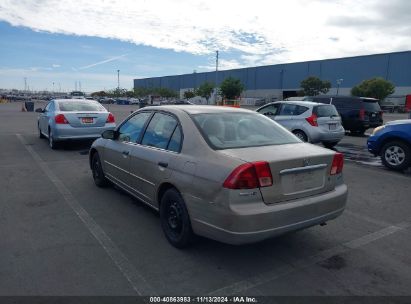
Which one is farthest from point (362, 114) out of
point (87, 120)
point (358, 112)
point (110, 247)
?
point (110, 247)

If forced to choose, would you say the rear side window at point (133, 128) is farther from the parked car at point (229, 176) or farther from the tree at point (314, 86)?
the tree at point (314, 86)

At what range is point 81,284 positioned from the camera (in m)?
3.07

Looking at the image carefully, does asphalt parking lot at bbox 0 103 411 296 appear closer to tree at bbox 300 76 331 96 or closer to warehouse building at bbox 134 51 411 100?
warehouse building at bbox 134 51 411 100

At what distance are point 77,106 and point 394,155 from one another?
8684mm

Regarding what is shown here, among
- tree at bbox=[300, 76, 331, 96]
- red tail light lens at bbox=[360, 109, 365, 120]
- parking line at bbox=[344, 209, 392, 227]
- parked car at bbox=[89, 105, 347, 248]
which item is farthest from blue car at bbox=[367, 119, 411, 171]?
tree at bbox=[300, 76, 331, 96]

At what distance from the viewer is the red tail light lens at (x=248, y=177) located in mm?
3104

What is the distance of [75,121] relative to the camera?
390 inches

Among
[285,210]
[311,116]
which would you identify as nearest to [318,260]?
[285,210]

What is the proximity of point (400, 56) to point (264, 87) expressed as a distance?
3346cm

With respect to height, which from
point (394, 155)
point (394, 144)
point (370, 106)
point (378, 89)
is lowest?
point (394, 155)

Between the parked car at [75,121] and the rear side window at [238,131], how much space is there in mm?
6728

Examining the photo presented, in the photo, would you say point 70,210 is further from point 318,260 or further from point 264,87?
point 264,87

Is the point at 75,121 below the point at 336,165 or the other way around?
below

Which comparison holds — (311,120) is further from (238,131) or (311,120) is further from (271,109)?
(238,131)
